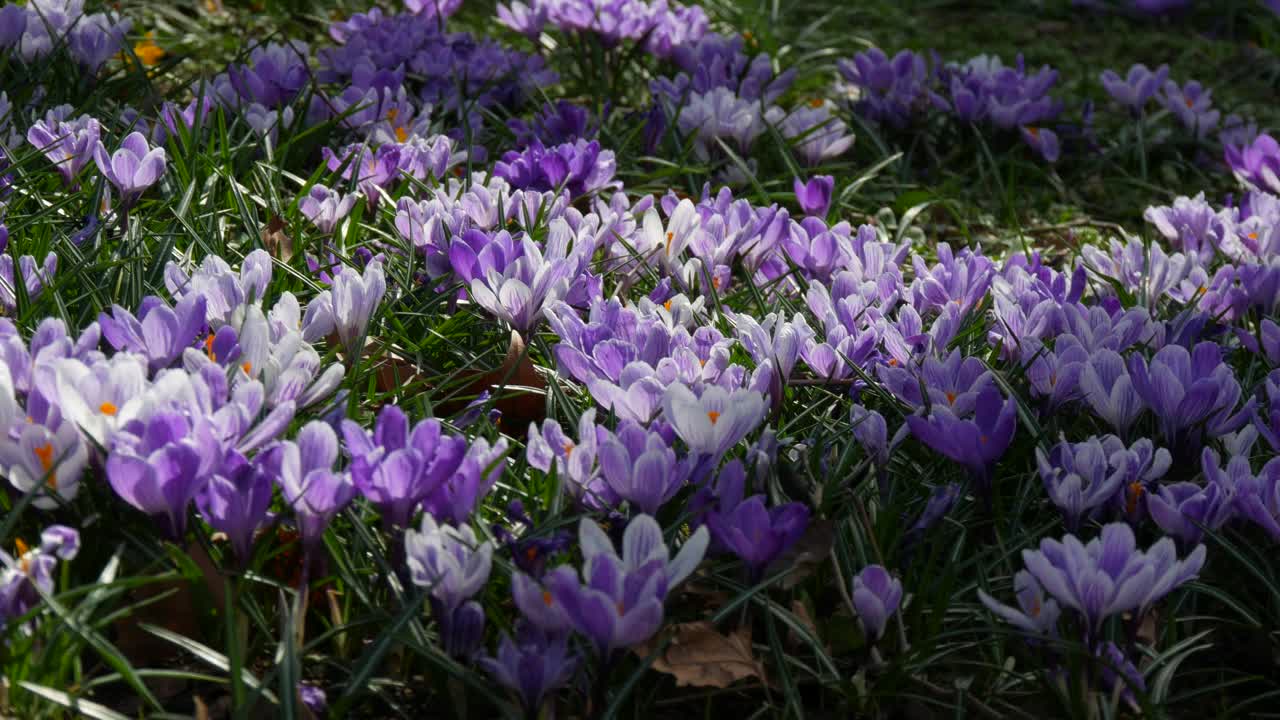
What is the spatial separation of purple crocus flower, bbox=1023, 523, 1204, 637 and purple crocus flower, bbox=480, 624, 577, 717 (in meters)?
0.51

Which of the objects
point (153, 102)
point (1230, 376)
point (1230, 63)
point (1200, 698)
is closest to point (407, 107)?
point (153, 102)

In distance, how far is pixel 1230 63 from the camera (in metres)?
5.12

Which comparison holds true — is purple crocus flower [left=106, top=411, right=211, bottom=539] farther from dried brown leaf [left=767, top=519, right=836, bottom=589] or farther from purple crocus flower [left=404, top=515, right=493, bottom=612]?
dried brown leaf [left=767, top=519, right=836, bottom=589]

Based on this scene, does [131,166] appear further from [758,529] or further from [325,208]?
[758,529]

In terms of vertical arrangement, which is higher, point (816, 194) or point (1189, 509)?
point (1189, 509)

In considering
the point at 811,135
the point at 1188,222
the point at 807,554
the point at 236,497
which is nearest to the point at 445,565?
the point at 236,497

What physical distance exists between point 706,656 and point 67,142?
1659 millimetres

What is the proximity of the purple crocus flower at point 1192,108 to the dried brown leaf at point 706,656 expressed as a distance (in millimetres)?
3124

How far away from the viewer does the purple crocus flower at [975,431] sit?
1.58 metres

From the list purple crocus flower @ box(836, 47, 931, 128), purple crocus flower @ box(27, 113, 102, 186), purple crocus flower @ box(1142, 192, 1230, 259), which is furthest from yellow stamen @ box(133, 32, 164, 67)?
purple crocus flower @ box(1142, 192, 1230, 259)

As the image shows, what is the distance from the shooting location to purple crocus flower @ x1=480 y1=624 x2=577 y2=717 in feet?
4.01

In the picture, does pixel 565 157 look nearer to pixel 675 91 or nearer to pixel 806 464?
pixel 675 91

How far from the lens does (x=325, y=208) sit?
7.48 feet

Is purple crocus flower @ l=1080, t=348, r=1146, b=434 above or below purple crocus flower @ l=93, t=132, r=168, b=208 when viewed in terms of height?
below
